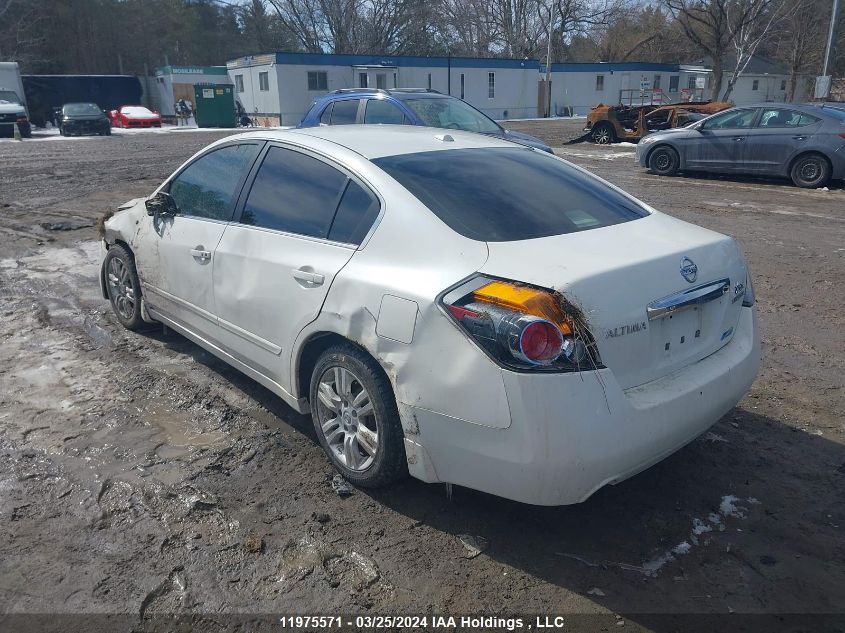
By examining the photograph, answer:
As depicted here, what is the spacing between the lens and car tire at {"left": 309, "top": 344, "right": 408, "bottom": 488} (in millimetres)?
3082

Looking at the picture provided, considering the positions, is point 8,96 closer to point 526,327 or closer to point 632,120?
point 632,120

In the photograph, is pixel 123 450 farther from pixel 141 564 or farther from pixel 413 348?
pixel 413 348

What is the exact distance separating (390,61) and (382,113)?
33468mm

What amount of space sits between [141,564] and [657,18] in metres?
67.7

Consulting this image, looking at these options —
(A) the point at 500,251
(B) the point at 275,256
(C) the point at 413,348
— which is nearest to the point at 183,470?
(B) the point at 275,256

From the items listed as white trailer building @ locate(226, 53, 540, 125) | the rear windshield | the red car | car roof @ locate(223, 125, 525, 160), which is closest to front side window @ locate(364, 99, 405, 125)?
car roof @ locate(223, 125, 525, 160)

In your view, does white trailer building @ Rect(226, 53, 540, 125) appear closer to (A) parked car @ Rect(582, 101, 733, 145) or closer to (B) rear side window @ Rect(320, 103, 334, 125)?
(A) parked car @ Rect(582, 101, 733, 145)

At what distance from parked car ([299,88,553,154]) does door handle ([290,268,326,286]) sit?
23.3 feet

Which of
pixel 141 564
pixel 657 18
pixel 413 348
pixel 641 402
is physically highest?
pixel 657 18

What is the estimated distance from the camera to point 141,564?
291 cm

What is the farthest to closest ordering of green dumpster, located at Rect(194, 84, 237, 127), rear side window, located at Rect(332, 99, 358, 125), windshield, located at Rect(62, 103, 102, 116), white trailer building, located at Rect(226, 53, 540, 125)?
white trailer building, located at Rect(226, 53, 540, 125) < green dumpster, located at Rect(194, 84, 237, 127) < windshield, located at Rect(62, 103, 102, 116) < rear side window, located at Rect(332, 99, 358, 125)

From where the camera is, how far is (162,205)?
4766 millimetres

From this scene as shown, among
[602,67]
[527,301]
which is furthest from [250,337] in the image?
[602,67]

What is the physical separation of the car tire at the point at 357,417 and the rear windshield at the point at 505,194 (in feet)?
2.52
